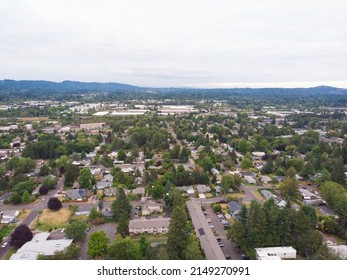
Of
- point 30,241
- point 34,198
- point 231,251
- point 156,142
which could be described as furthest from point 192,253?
point 156,142

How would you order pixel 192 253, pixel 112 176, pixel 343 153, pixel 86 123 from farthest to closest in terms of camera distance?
pixel 86 123 → pixel 343 153 → pixel 112 176 → pixel 192 253

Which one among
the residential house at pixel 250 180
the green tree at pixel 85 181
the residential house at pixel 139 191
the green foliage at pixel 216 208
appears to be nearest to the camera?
the green foliage at pixel 216 208

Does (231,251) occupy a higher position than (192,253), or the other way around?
(192,253)

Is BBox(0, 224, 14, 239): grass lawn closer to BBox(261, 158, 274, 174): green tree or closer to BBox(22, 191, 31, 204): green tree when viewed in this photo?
BBox(22, 191, 31, 204): green tree

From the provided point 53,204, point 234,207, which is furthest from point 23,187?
point 234,207

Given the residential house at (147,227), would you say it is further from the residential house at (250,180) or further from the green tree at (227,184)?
the residential house at (250,180)

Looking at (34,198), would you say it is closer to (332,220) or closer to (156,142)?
(156,142)

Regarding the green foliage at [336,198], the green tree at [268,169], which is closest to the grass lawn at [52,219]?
the green foliage at [336,198]

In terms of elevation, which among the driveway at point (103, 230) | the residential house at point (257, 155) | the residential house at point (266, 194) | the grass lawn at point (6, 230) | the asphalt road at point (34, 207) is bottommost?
the grass lawn at point (6, 230)
